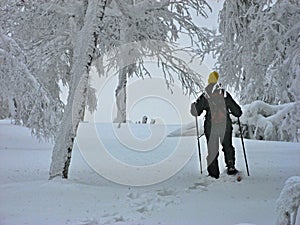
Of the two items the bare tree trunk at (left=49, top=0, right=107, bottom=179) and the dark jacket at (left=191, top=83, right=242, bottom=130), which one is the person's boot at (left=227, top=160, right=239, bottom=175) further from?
the bare tree trunk at (left=49, top=0, right=107, bottom=179)

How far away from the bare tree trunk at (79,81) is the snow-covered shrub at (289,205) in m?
3.78

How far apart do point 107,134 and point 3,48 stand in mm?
6572

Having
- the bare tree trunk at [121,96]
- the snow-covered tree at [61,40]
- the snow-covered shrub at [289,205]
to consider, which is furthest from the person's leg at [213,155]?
the snow-covered shrub at [289,205]

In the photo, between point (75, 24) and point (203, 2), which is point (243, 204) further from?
point (75, 24)

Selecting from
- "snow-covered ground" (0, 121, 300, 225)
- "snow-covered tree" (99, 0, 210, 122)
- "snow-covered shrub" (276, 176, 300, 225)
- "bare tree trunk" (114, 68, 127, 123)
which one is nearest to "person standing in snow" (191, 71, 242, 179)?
"snow-covered tree" (99, 0, 210, 122)

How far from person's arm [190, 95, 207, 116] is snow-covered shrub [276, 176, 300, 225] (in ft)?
13.1

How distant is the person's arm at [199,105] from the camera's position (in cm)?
677

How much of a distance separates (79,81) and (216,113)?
240 cm

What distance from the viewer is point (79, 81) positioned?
5.93 meters

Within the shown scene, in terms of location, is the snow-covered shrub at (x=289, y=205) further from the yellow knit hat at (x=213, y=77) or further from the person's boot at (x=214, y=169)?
the yellow knit hat at (x=213, y=77)

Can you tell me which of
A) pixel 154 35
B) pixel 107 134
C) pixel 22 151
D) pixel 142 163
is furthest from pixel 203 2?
pixel 107 134

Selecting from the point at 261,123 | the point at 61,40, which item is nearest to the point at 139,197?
the point at 61,40

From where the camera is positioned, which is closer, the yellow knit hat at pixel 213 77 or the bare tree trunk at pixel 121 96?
the yellow knit hat at pixel 213 77

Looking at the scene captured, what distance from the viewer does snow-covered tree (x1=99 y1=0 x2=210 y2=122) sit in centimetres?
647
